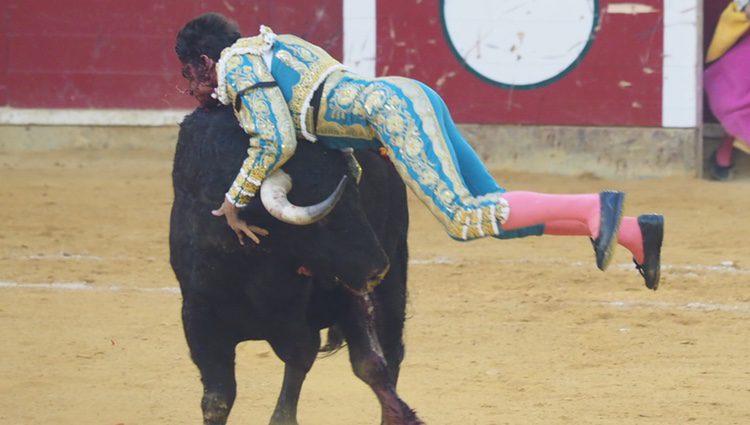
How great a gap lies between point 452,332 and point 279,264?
1.84 m

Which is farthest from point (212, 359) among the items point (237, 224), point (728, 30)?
point (728, 30)

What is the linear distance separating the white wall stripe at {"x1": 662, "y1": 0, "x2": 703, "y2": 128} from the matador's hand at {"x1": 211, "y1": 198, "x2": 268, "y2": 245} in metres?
5.56

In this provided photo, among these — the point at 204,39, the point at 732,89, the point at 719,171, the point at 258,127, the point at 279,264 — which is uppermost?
the point at 204,39

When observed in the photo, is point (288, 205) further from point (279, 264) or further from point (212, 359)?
point (212, 359)

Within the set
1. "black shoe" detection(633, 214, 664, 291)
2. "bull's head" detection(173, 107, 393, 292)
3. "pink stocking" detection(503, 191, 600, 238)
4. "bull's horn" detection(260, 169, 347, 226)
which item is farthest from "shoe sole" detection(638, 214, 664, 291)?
"bull's horn" detection(260, 169, 347, 226)

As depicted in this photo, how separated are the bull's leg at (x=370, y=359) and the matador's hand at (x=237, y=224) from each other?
1.41 ft

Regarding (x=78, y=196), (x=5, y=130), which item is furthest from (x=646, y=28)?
(x=5, y=130)

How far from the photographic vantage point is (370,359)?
150 inches

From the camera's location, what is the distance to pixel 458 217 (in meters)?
3.55

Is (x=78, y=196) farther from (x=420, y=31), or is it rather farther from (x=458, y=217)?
(x=458, y=217)

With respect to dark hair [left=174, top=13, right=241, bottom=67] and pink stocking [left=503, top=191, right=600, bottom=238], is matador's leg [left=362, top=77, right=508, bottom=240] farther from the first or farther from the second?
dark hair [left=174, top=13, right=241, bottom=67]

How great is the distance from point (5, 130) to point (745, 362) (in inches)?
227

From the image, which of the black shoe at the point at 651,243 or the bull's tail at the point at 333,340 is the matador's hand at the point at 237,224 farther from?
the black shoe at the point at 651,243

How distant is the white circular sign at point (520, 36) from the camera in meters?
8.71
